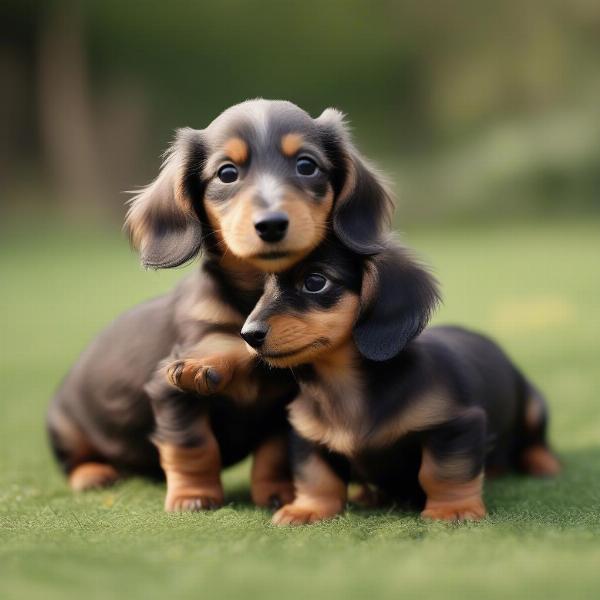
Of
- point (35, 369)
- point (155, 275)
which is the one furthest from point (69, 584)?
point (155, 275)

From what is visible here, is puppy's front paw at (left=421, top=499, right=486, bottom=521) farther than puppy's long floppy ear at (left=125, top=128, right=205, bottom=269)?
No

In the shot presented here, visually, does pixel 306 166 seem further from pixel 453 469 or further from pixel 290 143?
pixel 453 469

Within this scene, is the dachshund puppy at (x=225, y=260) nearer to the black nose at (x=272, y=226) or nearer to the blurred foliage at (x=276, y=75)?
the black nose at (x=272, y=226)

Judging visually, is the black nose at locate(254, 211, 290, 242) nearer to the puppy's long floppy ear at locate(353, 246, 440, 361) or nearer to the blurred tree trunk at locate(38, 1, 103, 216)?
the puppy's long floppy ear at locate(353, 246, 440, 361)

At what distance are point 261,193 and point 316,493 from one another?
104 cm

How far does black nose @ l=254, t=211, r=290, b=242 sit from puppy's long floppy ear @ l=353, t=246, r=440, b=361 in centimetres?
37

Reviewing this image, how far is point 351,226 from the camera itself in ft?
11.1

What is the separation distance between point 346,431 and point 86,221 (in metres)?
12.4

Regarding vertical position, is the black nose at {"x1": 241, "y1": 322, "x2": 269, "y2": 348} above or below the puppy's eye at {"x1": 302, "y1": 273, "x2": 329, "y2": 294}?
below

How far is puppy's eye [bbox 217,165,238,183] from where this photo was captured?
3375 millimetres

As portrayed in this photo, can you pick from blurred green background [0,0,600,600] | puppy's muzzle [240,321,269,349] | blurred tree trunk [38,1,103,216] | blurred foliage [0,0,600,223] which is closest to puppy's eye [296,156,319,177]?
puppy's muzzle [240,321,269,349]

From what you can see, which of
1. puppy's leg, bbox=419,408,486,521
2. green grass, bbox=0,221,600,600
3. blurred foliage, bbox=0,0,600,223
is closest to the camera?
green grass, bbox=0,221,600,600

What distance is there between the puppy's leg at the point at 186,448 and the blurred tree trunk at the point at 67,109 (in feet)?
40.8

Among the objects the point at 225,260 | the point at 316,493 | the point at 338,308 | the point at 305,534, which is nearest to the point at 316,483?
the point at 316,493
